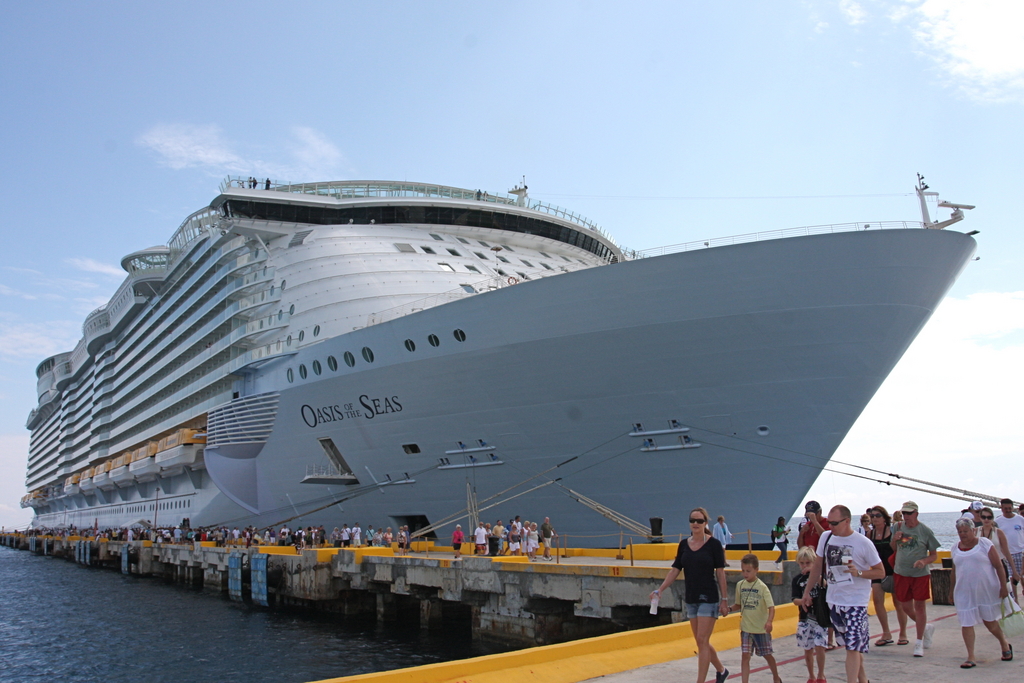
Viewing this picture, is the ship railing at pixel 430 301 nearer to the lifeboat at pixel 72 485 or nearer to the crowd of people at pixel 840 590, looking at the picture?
the crowd of people at pixel 840 590

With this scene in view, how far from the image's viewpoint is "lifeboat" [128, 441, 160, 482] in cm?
3556

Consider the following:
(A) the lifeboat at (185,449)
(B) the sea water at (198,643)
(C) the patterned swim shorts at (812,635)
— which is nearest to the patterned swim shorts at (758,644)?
(C) the patterned swim shorts at (812,635)

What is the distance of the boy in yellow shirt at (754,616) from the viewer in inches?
212

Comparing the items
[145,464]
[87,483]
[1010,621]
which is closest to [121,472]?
[145,464]

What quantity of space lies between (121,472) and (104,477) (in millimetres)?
4748

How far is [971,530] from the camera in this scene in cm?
607

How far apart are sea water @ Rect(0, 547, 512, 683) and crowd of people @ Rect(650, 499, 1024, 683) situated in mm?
8284

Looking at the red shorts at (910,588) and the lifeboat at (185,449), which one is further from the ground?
the lifeboat at (185,449)

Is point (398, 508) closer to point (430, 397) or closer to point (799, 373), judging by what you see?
point (430, 397)

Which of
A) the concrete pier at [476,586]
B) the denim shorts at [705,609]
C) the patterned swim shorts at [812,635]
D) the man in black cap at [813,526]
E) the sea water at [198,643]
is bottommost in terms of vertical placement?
the sea water at [198,643]

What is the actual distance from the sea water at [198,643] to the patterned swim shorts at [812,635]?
873 centimetres

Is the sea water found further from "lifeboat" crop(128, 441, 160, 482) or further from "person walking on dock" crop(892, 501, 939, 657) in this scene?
"lifeboat" crop(128, 441, 160, 482)

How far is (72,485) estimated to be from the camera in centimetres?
5522

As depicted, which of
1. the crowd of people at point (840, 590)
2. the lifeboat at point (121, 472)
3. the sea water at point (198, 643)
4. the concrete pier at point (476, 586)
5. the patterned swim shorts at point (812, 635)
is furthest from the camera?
Answer: the lifeboat at point (121, 472)
